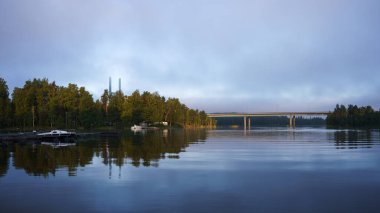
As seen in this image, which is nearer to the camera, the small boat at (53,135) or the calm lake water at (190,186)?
the calm lake water at (190,186)

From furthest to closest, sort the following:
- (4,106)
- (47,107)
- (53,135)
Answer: (47,107) < (4,106) < (53,135)

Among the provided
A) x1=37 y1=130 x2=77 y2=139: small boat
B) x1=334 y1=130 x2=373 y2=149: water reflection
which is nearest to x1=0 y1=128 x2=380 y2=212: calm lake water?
x1=334 y1=130 x2=373 y2=149: water reflection

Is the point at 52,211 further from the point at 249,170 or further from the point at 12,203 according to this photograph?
the point at 249,170

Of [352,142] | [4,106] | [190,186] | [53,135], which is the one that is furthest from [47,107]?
[190,186]

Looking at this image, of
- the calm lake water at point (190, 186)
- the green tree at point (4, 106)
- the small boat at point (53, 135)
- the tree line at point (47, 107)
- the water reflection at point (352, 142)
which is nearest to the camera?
the calm lake water at point (190, 186)

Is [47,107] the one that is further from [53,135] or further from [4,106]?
[53,135]

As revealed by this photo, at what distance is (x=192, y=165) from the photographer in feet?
93.1

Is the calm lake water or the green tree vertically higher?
the green tree

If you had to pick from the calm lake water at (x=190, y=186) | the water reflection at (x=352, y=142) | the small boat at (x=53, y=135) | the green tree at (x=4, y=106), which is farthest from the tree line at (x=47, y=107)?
the calm lake water at (x=190, y=186)

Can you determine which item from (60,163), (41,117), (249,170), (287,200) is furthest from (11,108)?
(287,200)

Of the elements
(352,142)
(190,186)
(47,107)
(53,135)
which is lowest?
(352,142)

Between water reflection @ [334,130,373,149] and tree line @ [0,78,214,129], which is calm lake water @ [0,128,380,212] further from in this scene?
tree line @ [0,78,214,129]

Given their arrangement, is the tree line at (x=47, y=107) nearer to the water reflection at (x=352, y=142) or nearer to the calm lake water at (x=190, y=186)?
the water reflection at (x=352, y=142)

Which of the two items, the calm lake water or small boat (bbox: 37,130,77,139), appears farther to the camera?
small boat (bbox: 37,130,77,139)
